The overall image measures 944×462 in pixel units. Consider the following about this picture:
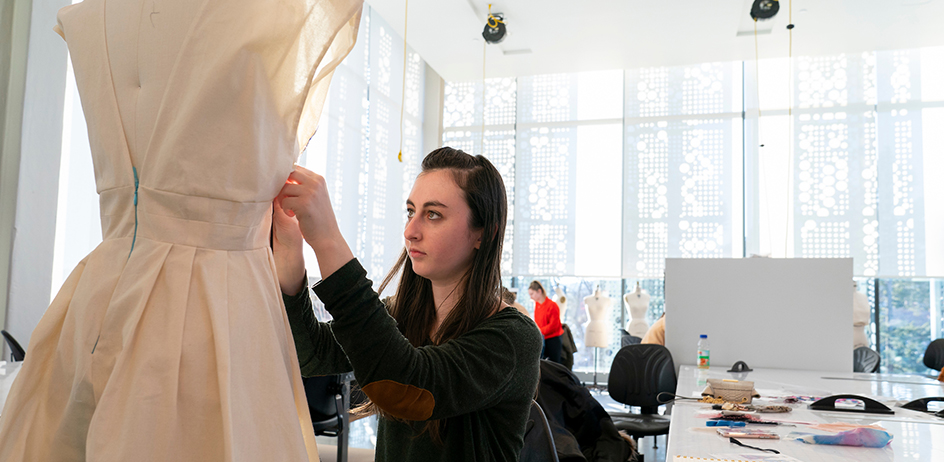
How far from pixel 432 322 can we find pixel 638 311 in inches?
276

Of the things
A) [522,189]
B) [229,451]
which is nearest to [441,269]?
[229,451]

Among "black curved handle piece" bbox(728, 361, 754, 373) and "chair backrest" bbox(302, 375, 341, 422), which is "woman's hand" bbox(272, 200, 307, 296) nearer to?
"chair backrest" bbox(302, 375, 341, 422)

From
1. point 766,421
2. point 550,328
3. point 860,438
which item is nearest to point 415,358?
point 860,438

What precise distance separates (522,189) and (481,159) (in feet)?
25.6

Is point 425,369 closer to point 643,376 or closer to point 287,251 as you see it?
point 287,251

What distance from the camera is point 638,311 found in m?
7.88

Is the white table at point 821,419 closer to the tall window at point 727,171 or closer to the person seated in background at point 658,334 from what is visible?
the person seated in background at point 658,334

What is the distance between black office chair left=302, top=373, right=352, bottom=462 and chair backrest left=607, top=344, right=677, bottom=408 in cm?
155

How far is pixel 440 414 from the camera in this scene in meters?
0.96

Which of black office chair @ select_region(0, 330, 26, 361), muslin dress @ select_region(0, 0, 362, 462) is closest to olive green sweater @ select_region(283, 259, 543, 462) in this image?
muslin dress @ select_region(0, 0, 362, 462)

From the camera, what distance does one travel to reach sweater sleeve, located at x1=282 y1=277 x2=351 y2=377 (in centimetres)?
106

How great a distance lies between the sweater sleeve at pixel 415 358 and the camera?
849 millimetres

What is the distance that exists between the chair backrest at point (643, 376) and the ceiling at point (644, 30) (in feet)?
11.6

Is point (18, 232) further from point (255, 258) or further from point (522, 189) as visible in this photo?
point (522, 189)
